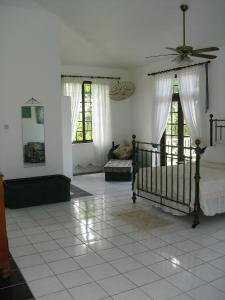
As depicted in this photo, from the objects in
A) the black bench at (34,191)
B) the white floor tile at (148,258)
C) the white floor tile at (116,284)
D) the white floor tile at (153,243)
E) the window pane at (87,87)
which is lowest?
the white floor tile at (116,284)

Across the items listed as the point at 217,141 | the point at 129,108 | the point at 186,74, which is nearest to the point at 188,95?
the point at 186,74

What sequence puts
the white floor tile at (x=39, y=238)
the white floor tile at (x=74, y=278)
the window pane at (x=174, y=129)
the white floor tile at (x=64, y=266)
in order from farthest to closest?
1. the window pane at (x=174, y=129)
2. the white floor tile at (x=39, y=238)
3. the white floor tile at (x=64, y=266)
4. the white floor tile at (x=74, y=278)

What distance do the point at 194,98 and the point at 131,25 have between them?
1.91m

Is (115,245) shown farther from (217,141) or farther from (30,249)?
(217,141)

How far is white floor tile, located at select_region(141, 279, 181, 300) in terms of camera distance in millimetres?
2704

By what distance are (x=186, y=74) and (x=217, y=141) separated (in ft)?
5.32

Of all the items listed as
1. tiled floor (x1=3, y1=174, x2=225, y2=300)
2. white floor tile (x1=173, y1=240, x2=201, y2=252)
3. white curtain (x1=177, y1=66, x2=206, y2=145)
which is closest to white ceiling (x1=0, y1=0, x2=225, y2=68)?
white curtain (x1=177, y1=66, x2=206, y2=145)

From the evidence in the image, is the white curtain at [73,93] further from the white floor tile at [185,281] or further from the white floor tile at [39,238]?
the white floor tile at [185,281]

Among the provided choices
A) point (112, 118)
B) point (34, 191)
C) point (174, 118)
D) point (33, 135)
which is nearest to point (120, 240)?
point (34, 191)

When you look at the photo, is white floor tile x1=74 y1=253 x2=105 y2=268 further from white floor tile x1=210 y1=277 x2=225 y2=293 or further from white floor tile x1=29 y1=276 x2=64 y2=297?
white floor tile x1=210 y1=277 x2=225 y2=293

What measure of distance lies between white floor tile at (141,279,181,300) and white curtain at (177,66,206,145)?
4.09m

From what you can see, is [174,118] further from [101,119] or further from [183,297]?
[183,297]

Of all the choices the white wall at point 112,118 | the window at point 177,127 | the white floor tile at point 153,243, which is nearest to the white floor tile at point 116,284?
the white floor tile at point 153,243

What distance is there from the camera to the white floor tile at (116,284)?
281 centimetres
